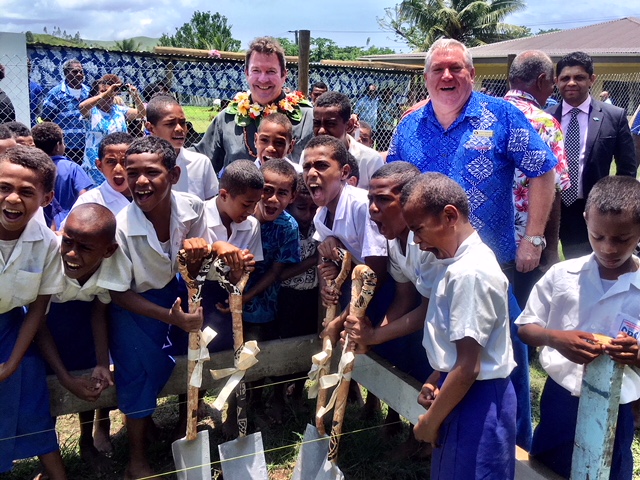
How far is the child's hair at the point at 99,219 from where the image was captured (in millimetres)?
2510

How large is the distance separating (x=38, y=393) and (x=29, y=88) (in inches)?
199

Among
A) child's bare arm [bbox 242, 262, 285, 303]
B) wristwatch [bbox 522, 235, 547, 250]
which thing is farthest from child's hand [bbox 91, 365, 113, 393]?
wristwatch [bbox 522, 235, 547, 250]

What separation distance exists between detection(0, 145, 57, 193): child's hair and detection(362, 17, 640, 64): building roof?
1866 centimetres

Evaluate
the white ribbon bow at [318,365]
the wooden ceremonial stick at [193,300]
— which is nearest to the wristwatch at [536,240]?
the white ribbon bow at [318,365]

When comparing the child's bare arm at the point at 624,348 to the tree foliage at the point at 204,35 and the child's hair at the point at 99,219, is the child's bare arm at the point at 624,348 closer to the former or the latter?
the child's hair at the point at 99,219

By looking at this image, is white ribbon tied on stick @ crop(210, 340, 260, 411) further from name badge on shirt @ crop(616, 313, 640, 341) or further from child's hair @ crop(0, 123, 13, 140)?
child's hair @ crop(0, 123, 13, 140)

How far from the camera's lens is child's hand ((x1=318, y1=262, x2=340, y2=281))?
302cm

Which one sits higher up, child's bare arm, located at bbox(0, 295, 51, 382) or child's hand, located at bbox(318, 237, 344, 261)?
child's hand, located at bbox(318, 237, 344, 261)

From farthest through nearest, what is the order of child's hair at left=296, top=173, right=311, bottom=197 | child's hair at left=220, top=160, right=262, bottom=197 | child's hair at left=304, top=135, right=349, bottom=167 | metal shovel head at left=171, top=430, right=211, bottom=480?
child's hair at left=296, top=173, right=311, bottom=197 → child's hair at left=304, top=135, right=349, bottom=167 → child's hair at left=220, top=160, right=262, bottom=197 → metal shovel head at left=171, top=430, right=211, bottom=480

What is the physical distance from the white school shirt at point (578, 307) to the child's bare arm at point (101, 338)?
1773 millimetres

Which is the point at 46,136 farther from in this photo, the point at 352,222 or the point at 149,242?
the point at 352,222

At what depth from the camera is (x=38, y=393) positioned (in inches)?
104

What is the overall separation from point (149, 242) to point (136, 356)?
537 mm

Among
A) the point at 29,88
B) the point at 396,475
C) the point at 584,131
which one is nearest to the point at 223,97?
the point at 29,88
